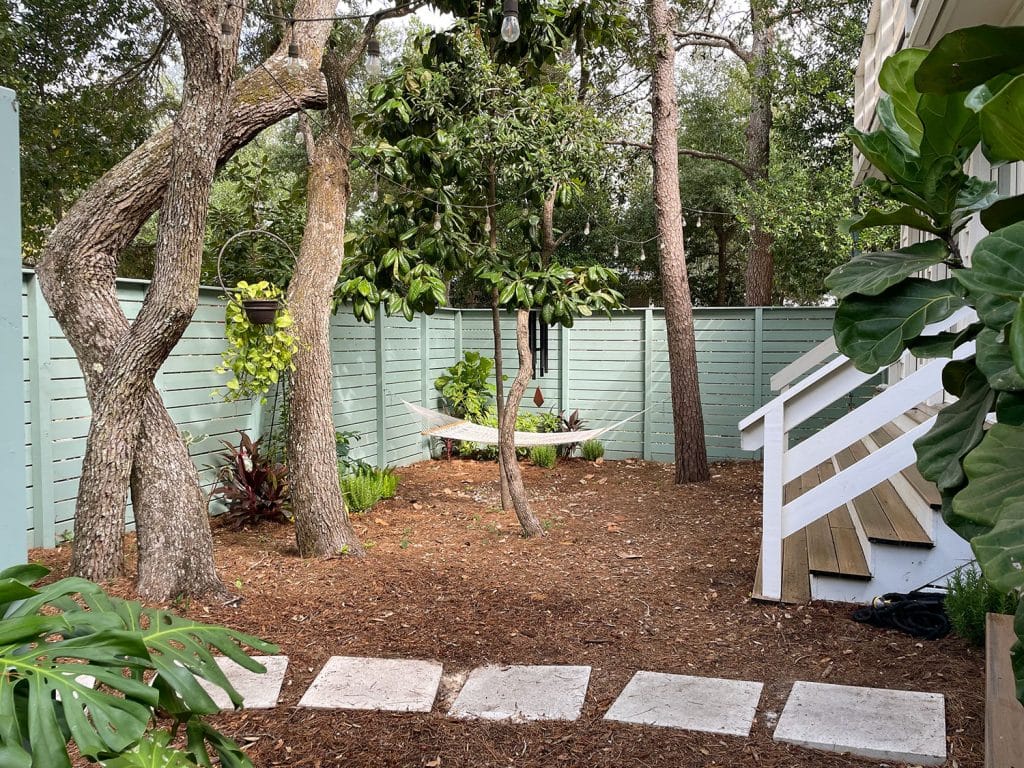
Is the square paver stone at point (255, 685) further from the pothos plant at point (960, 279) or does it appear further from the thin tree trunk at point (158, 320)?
the pothos plant at point (960, 279)

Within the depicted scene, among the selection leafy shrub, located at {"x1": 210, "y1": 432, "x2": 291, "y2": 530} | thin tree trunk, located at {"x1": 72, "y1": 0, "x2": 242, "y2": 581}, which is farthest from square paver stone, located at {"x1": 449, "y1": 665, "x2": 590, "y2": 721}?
leafy shrub, located at {"x1": 210, "y1": 432, "x2": 291, "y2": 530}

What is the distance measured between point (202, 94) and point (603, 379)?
16.0ft

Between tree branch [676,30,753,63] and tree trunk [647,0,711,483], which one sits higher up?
tree branch [676,30,753,63]

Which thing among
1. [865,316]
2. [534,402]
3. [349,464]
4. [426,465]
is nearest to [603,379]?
[534,402]

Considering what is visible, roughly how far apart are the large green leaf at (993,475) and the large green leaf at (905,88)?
1.66 feet

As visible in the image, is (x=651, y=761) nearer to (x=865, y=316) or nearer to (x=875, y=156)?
(x=865, y=316)

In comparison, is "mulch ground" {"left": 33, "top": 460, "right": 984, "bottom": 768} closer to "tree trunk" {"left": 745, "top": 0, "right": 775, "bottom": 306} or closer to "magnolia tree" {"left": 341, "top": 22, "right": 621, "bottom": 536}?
"magnolia tree" {"left": 341, "top": 22, "right": 621, "bottom": 536}

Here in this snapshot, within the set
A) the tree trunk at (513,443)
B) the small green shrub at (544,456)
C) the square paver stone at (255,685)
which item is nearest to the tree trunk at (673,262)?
the small green shrub at (544,456)

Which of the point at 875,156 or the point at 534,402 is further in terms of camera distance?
the point at 534,402

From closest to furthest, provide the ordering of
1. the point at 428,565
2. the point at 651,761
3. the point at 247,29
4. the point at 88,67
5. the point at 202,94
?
the point at 651,761
the point at 202,94
the point at 428,565
the point at 88,67
the point at 247,29

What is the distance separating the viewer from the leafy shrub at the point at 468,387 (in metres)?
7.24

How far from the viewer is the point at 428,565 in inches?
150

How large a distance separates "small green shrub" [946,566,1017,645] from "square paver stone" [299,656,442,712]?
5.81ft

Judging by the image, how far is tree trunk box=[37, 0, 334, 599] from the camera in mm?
3107
